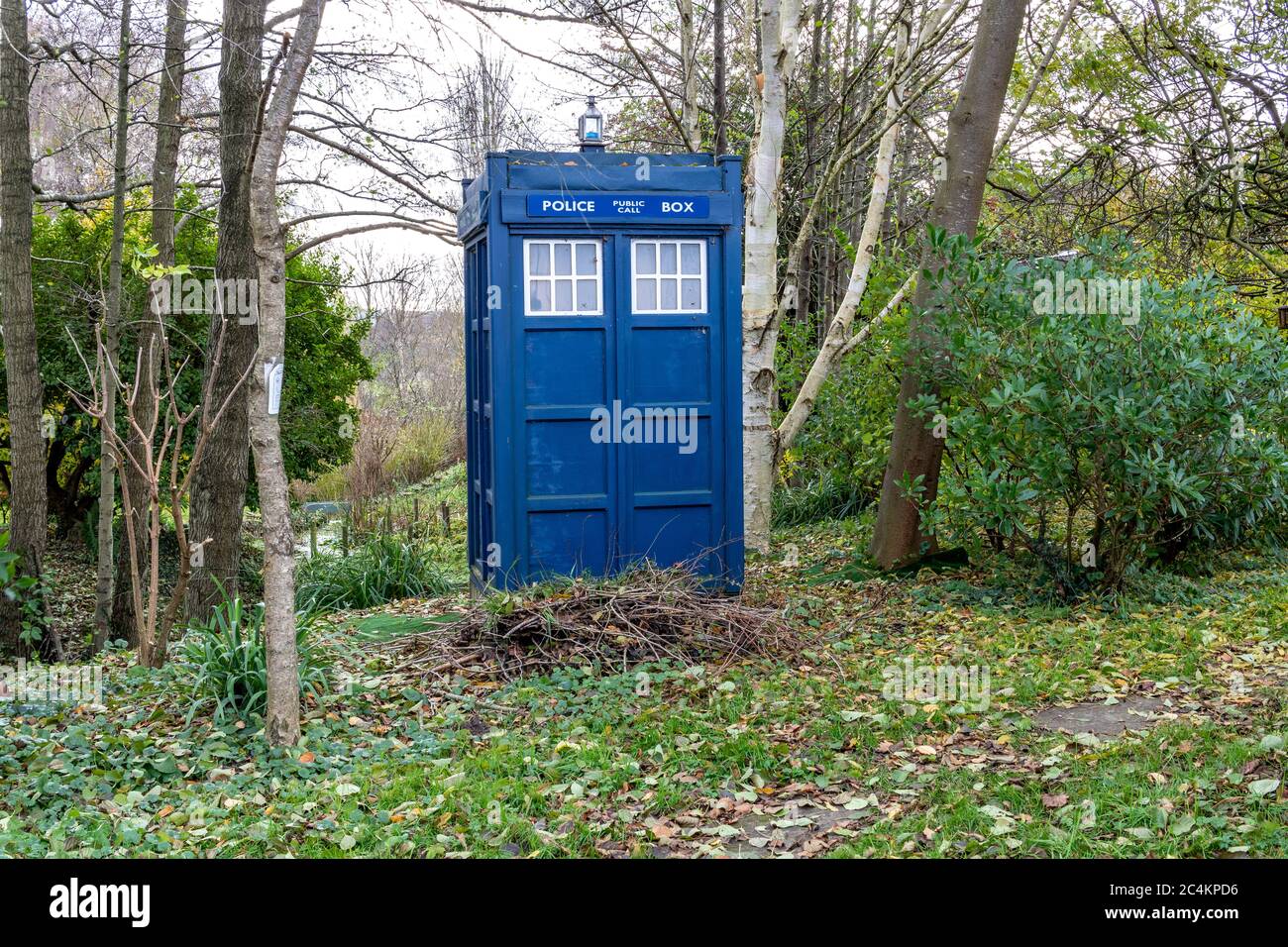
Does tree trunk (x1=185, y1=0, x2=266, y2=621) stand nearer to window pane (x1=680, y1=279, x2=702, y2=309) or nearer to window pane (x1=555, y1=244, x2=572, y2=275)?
window pane (x1=555, y1=244, x2=572, y2=275)

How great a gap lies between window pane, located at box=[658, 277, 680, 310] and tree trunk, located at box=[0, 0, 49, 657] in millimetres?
5417

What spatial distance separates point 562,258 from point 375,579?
338cm

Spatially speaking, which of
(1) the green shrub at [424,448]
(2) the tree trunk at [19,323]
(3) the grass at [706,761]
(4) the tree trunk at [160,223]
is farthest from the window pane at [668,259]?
(1) the green shrub at [424,448]

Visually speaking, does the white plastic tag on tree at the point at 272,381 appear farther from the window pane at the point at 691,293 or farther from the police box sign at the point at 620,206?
the window pane at the point at 691,293

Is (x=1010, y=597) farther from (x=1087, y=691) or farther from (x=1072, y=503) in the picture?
(x=1087, y=691)

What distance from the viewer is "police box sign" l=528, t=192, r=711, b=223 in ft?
23.2

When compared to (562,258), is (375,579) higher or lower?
lower

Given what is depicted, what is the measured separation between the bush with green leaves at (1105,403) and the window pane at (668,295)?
1718 mm

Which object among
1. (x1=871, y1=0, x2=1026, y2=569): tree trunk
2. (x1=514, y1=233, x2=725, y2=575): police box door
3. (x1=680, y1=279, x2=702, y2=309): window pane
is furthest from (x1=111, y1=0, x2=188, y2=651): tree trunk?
(x1=871, y1=0, x2=1026, y2=569): tree trunk

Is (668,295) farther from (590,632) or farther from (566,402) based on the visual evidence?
(590,632)

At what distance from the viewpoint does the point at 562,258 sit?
7188 millimetres

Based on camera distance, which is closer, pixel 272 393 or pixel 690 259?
pixel 272 393

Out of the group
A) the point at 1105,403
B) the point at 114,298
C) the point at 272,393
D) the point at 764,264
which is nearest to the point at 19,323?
the point at 114,298

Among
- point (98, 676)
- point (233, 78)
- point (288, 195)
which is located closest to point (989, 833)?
point (98, 676)
